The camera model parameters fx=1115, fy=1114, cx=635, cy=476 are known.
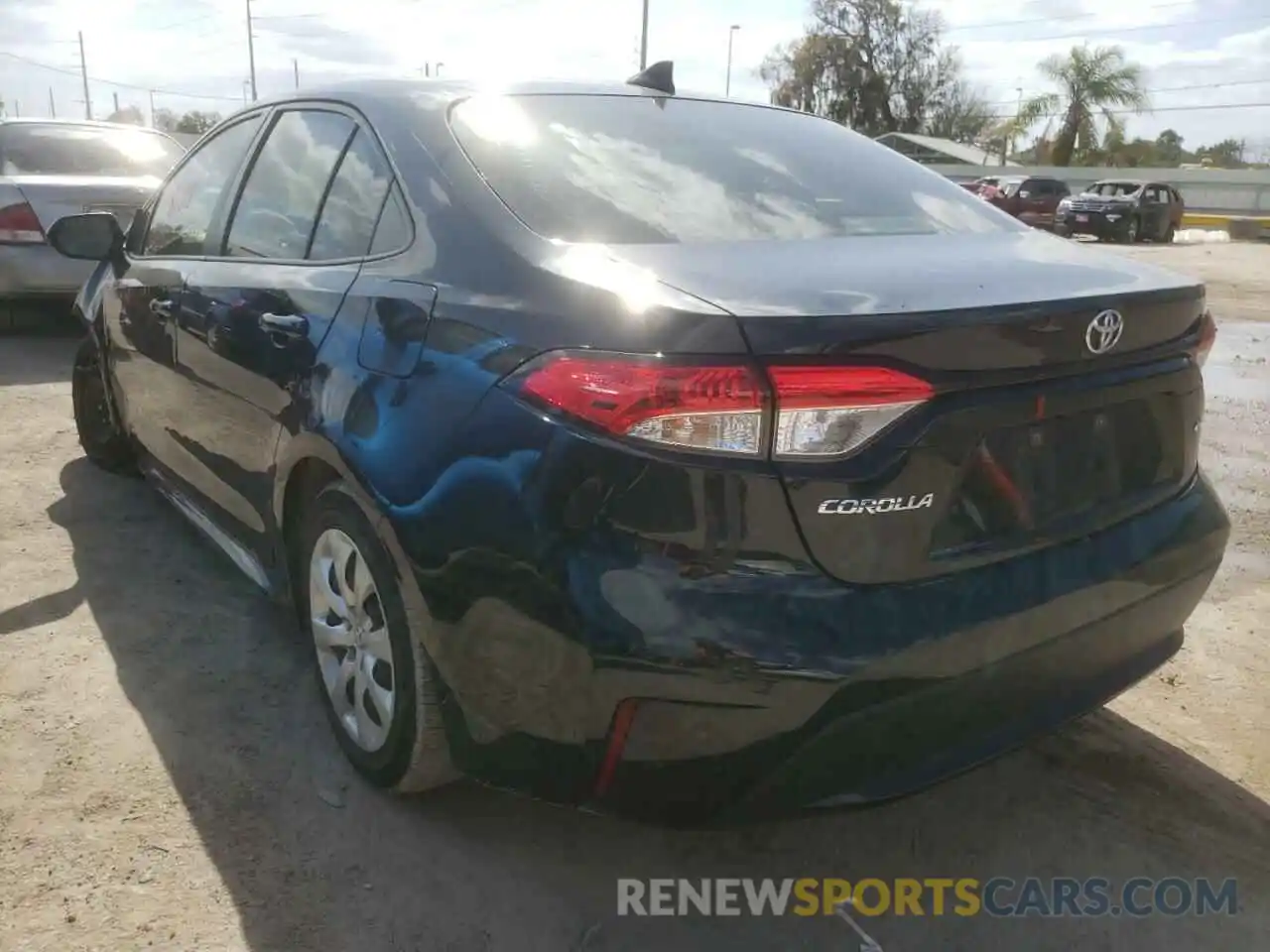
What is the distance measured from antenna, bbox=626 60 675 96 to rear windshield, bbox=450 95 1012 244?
151 millimetres

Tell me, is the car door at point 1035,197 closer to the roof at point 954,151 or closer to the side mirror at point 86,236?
the roof at point 954,151

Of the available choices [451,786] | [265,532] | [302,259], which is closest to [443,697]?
[451,786]

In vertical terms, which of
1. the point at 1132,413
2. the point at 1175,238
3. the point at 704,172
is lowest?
the point at 1175,238

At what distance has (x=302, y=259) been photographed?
8.87 feet

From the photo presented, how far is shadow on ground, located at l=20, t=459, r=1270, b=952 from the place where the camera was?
215cm

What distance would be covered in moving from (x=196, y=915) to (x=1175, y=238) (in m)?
30.8

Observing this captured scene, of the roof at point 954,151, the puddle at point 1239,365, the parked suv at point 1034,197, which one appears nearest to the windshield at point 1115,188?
the parked suv at point 1034,197

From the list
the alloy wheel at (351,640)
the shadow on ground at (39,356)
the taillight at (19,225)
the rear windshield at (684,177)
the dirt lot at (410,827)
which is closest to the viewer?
the dirt lot at (410,827)

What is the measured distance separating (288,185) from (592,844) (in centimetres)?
184

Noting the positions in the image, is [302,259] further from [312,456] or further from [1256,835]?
[1256,835]

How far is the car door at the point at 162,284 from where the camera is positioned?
3.35 metres

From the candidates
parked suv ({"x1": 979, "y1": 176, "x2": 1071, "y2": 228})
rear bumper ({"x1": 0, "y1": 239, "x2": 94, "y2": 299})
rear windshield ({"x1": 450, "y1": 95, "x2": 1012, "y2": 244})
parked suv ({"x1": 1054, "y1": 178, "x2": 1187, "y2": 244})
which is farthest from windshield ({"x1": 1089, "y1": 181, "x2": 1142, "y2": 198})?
rear windshield ({"x1": 450, "y1": 95, "x2": 1012, "y2": 244})

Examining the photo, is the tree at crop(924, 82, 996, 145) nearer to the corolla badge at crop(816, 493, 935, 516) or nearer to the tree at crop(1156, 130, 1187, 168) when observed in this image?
the tree at crop(1156, 130, 1187, 168)

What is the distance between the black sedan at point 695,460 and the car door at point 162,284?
0.75 metres
